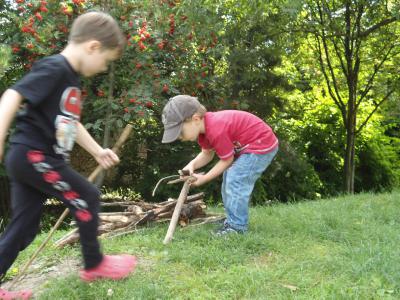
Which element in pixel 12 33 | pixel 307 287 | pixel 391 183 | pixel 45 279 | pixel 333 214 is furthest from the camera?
pixel 391 183

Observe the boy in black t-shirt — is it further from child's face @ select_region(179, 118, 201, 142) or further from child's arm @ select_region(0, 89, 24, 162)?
child's face @ select_region(179, 118, 201, 142)

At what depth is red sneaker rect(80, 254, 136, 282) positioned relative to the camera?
308cm

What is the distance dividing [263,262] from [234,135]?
116 centimetres

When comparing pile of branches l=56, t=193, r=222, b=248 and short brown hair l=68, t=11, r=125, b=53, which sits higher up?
short brown hair l=68, t=11, r=125, b=53

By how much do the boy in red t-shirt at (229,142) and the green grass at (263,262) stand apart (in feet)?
1.11

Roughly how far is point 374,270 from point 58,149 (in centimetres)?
229

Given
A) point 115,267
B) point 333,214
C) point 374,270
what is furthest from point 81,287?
point 333,214

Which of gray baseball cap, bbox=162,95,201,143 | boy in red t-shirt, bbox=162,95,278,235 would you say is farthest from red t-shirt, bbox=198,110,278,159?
gray baseball cap, bbox=162,95,201,143

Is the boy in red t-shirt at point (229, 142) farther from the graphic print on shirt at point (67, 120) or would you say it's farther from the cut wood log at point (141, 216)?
the graphic print on shirt at point (67, 120)

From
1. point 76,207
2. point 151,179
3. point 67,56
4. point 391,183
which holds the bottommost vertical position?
point 391,183

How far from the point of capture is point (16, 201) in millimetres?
2895

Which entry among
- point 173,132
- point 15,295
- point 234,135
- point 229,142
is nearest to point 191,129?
point 173,132

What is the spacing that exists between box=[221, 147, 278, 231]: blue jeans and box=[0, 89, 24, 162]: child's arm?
2133 millimetres

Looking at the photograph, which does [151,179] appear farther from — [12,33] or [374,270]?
[374,270]
